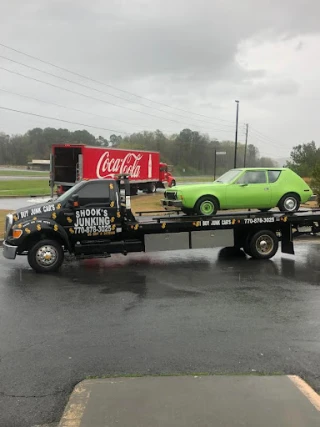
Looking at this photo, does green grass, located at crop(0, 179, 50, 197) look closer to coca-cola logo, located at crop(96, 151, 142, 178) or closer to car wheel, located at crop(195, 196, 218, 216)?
coca-cola logo, located at crop(96, 151, 142, 178)

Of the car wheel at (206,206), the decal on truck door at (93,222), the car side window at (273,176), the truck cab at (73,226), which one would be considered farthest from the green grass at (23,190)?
the car side window at (273,176)

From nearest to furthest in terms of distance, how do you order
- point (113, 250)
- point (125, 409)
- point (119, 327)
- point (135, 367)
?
1. point (125, 409)
2. point (135, 367)
3. point (119, 327)
4. point (113, 250)

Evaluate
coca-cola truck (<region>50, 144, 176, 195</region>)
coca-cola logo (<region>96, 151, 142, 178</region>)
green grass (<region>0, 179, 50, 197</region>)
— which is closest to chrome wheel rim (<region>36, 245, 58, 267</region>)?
coca-cola truck (<region>50, 144, 176, 195</region>)

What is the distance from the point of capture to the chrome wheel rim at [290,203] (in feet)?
35.9

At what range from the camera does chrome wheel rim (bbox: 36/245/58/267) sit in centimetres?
838

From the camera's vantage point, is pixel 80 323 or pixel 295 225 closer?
pixel 80 323

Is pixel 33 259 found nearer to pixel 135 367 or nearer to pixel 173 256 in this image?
pixel 173 256

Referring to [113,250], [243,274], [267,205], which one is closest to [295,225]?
[267,205]

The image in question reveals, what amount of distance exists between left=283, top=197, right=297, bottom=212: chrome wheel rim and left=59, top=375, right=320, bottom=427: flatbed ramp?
759 cm

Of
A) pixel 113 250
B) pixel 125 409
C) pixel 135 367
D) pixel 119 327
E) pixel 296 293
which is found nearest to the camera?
pixel 125 409

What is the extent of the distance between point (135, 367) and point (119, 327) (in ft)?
4.04

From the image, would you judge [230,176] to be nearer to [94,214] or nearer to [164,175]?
[94,214]

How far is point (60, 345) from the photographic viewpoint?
4.74m

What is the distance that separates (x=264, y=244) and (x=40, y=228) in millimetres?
5239
